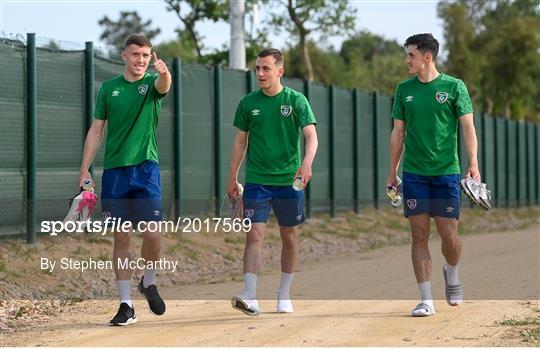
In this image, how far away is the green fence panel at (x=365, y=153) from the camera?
953 inches

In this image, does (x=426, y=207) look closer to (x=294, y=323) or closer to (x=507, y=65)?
(x=294, y=323)

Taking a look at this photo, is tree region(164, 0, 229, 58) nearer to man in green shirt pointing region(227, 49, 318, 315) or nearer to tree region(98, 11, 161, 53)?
man in green shirt pointing region(227, 49, 318, 315)

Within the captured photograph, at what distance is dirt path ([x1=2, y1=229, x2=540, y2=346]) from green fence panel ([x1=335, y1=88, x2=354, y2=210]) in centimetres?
847

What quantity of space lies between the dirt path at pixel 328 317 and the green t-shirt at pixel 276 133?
1170 millimetres

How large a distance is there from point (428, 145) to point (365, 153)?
14474mm

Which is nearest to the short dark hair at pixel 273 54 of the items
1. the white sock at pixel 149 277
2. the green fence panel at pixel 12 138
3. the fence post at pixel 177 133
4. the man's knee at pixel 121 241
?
the man's knee at pixel 121 241

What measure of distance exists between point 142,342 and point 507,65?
46448 mm

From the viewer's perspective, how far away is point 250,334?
360 inches

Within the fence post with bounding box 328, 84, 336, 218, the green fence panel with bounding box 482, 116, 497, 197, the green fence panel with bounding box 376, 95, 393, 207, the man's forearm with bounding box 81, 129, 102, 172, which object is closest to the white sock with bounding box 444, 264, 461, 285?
the man's forearm with bounding box 81, 129, 102, 172

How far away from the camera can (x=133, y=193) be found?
9797mm

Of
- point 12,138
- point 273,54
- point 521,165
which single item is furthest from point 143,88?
point 521,165

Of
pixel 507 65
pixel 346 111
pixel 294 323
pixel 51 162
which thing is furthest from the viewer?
pixel 507 65

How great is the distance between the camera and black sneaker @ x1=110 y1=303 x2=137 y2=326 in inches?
382

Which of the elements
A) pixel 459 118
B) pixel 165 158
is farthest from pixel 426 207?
pixel 165 158
